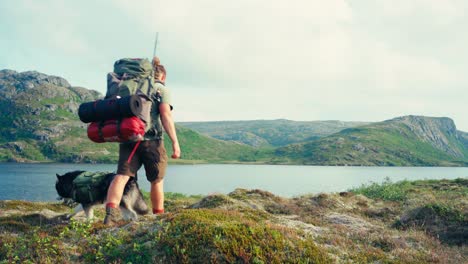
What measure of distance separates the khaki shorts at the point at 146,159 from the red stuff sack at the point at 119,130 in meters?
0.65

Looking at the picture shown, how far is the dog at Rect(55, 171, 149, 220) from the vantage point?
880 centimetres

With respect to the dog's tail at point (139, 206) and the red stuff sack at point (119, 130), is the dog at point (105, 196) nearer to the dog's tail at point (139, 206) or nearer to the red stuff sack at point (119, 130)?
the dog's tail at point (139, 206)

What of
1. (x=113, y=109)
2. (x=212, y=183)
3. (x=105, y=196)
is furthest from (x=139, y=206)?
(x=212, y=183)

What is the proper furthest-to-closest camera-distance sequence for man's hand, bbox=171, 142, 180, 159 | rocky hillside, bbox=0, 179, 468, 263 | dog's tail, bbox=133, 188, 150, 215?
dog's tail, bbox=133, 188, 150, 215 < man's hand, bbox=171, 142, 180, 159 < rocky hillside, bbox=0, 179, 468, 263

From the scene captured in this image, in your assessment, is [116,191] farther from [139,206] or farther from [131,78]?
[131,78]

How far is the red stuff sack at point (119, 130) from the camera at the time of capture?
23.6 ft

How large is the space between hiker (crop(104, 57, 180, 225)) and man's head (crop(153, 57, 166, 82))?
0.55 ft

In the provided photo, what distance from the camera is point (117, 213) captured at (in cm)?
814

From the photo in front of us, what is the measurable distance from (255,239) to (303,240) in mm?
1128

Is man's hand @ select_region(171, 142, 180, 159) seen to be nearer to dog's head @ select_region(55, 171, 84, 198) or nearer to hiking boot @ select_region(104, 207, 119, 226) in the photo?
hiking boot @ select_region(104, 207, 119, 226)

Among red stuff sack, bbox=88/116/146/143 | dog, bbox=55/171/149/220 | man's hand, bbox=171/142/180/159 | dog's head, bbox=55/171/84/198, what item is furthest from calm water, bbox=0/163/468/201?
red stuff sack, bbox=88/116/146/143

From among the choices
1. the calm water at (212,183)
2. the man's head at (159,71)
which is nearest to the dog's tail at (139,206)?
the man's head at (159,71)

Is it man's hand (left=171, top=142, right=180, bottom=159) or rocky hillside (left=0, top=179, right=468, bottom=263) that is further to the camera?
man's hand (left=171, top=142, right=180, bottom=159)

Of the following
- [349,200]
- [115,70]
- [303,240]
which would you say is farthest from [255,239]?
[349,200]
